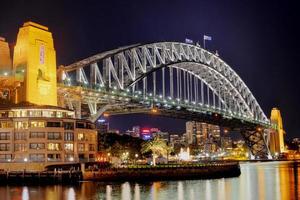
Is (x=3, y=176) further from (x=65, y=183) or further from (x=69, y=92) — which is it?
(x=69, y=92)

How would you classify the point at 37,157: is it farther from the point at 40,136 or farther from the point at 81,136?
the point at 81,136

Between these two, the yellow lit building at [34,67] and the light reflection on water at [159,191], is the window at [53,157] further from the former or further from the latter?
the light reflection on water at [159,191]

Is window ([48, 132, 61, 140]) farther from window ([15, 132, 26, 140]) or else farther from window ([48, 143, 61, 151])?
window ([15, 132, 26, 140])

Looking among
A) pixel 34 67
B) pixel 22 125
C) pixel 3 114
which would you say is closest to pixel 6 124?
pixel 22 125

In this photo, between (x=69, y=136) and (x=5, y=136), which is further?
(x=69, y=136)

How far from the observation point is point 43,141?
219 feet

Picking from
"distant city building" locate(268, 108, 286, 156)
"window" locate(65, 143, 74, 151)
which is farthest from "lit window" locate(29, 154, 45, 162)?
"distant city building" locate(268, 108, 286, 156)

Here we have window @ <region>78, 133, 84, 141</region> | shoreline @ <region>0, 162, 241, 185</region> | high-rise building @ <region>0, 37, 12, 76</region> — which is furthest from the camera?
high-rise building @ <region>0, 37, 12, 76</region>

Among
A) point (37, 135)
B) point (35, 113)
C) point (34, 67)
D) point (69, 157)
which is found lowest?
point (69, 157)

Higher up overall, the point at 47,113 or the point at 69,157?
the point at 47,113

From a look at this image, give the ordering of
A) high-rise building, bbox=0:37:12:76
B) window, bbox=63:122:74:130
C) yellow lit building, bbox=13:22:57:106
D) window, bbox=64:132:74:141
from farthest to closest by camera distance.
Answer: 1. high-rise building, bbox=0:37:12:76
2. yellow lit building, bbox=13:22:57:106
3. window, bbox=63:122:74:130
4. window, bbox=64:132:74:141

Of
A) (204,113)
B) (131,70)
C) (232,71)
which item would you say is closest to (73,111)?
(131,70)

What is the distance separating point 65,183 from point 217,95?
247 feet

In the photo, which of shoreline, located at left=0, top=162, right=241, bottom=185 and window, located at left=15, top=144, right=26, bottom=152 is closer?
shoreline, located at left=0, top=162, right=241, bottom=185
